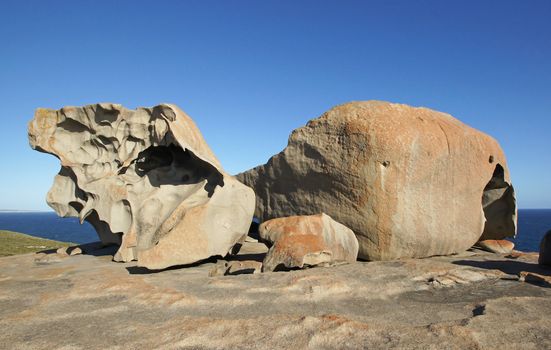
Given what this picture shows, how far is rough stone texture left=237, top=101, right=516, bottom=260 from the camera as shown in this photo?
845 cm

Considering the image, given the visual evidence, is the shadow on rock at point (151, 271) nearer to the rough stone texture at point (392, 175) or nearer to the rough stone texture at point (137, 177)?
the rough stone texture at point (137, 177)

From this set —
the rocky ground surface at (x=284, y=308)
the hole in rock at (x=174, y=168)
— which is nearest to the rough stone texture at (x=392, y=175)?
the rocky ground surface at (x=284, y=308)

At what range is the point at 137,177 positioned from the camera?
10797mm

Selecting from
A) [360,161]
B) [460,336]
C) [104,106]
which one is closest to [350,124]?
[360,161]

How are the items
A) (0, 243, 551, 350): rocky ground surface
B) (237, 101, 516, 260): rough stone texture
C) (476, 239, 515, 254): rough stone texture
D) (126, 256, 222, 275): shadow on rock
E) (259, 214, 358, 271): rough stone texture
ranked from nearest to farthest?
(0, 243, 551, 350): rocky ground surface < (259, 214, 358, 271): rough stone texture < (126, 256, 222, 275): shadow on rock < (237, 101, 516, 260): rough stone texture < (476, 239, 515, 254): rough stone texture

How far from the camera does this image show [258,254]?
9883mm

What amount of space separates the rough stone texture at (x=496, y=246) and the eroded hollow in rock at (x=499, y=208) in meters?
0.70

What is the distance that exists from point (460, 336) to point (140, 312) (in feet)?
11.5

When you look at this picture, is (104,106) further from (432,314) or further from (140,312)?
(432,314)

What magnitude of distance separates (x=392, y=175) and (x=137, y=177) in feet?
22.2

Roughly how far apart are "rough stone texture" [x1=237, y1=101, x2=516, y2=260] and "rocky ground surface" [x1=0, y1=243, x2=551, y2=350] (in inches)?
48.6

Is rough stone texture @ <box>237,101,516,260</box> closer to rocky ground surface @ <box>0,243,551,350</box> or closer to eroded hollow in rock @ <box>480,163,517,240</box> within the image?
rocky ground surface @ <box>0,243,551,350</box>

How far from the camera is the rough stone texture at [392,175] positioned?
8453 millimetres

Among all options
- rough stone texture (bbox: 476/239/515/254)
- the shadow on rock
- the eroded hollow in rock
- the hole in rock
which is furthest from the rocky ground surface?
the eroded hollow in rock
